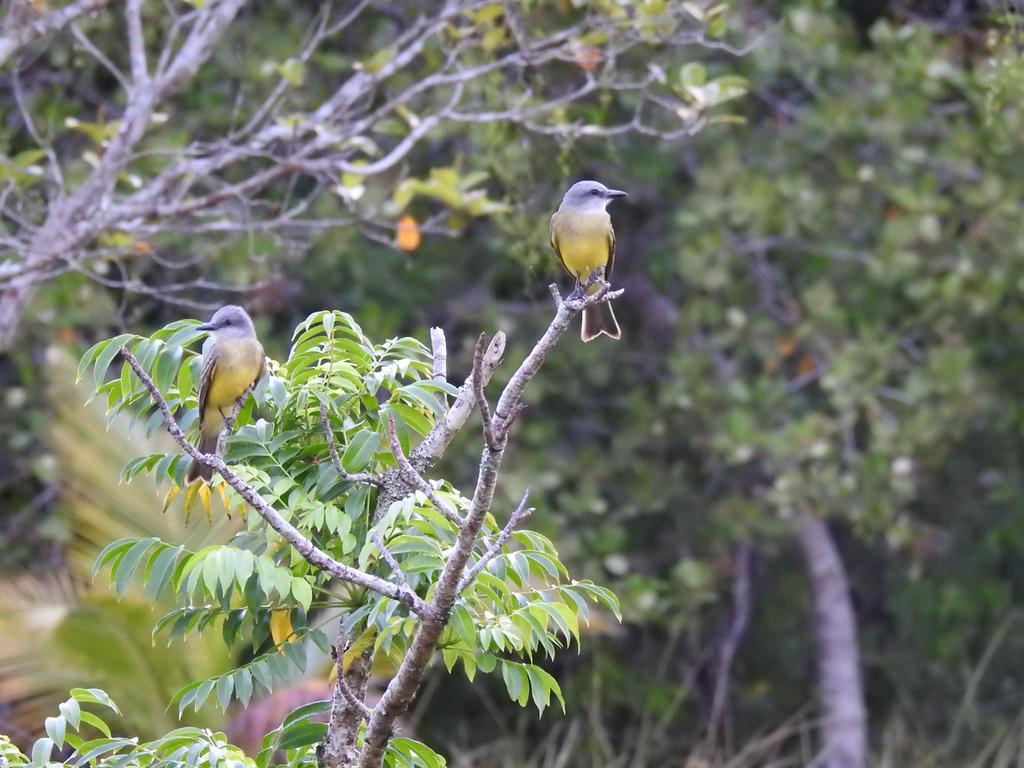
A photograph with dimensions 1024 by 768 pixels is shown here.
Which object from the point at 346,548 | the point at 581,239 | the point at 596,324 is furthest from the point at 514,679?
the point at 581,239

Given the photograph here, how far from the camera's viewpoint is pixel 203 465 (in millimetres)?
3412

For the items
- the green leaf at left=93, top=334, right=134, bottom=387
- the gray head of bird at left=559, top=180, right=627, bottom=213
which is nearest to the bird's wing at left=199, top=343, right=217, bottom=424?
the green leaf at left=93, top=334, right=134, bottom=387

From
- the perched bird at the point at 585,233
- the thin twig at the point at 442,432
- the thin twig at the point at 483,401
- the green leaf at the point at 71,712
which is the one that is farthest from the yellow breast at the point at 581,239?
the green leaf at the point at 71,712

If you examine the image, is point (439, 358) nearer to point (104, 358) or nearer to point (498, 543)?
point (104, 358)

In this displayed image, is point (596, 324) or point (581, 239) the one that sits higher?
point (581, 239)

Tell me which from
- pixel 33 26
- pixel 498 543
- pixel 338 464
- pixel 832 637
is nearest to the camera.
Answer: pixel 498 543

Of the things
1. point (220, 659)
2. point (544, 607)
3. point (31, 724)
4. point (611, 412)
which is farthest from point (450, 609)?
point (611, 412)

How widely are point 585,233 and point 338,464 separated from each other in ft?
7.05

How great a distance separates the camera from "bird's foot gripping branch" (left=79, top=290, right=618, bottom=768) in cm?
306

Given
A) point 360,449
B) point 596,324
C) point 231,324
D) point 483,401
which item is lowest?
point 596,324

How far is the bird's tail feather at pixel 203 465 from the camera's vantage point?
3.61 m

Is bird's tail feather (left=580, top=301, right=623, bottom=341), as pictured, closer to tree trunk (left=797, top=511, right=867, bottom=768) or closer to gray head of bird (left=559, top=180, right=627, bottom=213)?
gray head of bird (left=559, top=180, right=627, bottom=213)

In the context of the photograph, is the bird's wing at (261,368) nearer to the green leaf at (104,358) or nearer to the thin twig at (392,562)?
Answer: the green leaf at (104,358)

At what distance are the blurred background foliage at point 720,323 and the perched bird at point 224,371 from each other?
349 centimetres
